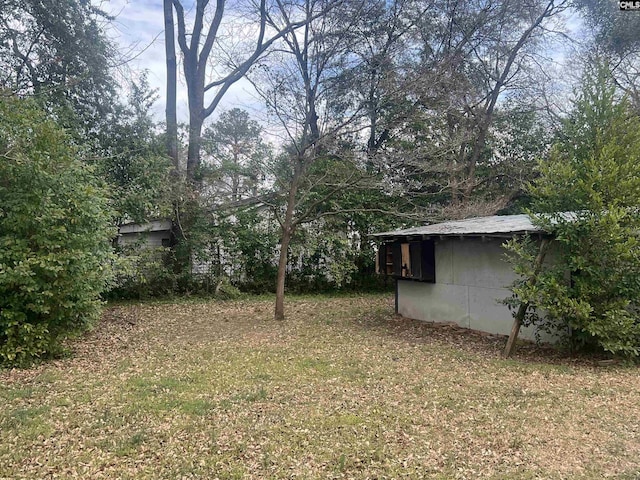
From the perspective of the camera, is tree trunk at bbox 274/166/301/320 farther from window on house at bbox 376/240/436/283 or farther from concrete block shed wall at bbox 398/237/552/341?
concrete block shed wall at bbox 398/237/552/341

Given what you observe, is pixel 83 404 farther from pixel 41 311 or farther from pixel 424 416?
→ pixel 424 416

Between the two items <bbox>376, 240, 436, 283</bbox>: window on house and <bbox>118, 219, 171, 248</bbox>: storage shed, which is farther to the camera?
<bbox>118, 219, 171, 248</bbox>: storage shed

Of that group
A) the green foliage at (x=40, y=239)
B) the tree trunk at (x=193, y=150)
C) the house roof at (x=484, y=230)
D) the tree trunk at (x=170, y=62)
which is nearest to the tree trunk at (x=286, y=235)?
the house roof at (x=484, y=230)

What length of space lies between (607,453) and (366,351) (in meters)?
3.13

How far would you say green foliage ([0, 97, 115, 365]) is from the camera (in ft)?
15.8

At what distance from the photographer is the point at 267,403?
3.82 m

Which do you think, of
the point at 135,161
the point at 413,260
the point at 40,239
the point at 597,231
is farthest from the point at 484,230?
the point at 135,161

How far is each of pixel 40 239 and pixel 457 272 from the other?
586 cm

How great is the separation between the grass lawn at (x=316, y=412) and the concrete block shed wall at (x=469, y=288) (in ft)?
1.64

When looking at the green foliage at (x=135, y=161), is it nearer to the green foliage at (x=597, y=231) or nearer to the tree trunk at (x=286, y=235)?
the tree trunk at (x=286, y=235)

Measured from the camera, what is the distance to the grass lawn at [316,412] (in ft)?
9.02

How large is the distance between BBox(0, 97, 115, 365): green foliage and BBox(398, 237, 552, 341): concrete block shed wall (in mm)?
5227

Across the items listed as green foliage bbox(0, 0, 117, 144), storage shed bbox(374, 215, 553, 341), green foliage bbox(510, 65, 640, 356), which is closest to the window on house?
storage shed bbox(374, 215, 553, 341)

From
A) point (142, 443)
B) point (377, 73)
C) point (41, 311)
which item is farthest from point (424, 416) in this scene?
point (377, 73)
